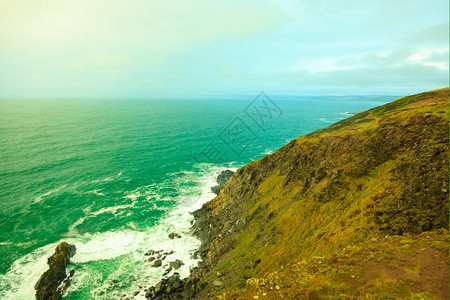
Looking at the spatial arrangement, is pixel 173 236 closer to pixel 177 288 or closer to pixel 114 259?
pixel 114 259

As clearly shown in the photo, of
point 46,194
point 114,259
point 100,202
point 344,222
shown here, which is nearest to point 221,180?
point 100,202

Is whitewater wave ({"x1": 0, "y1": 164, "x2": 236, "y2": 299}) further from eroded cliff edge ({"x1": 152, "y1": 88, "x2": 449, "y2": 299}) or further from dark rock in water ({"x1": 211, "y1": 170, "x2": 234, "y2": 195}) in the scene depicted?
dark rock in water ({"x1": 211, "y1": 170, "x2": 234, "y2": 195})

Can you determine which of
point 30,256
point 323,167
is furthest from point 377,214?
point 30,256

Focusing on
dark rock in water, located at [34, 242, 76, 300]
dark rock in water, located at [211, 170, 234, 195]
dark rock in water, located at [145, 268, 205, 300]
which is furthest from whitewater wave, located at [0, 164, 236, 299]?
dark rock in water, located at [211, 170, 234, 195]

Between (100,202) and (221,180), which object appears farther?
(221,180)

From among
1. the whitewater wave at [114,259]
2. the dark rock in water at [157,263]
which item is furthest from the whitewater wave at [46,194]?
the dark rock in water at [157,263]

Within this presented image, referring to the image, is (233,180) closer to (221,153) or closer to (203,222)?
(203,222)
